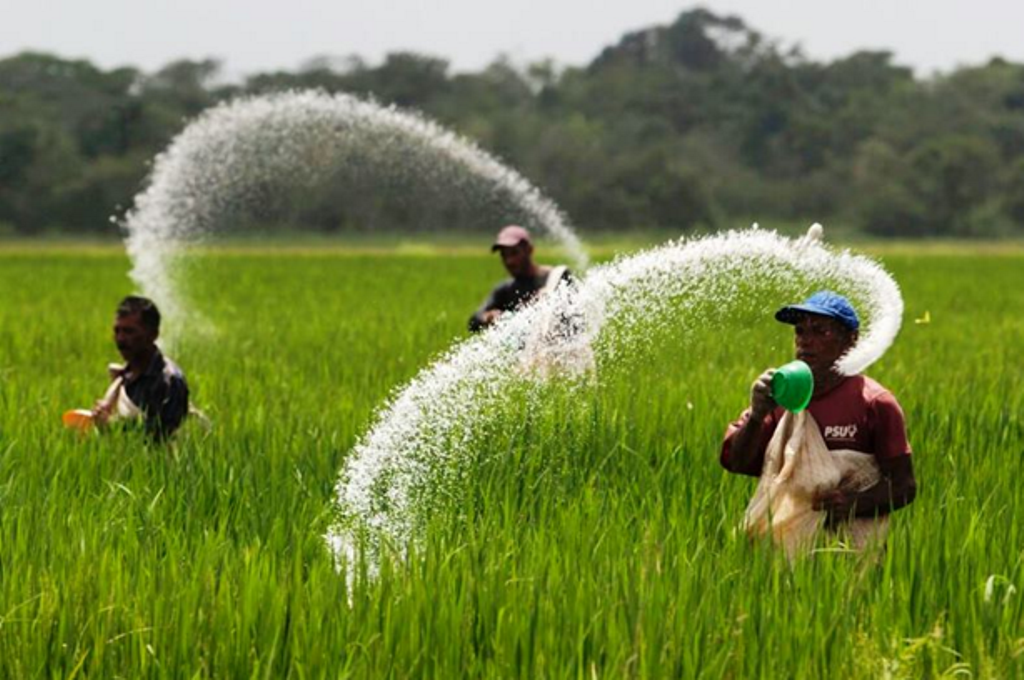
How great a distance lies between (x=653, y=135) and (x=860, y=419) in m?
84.6

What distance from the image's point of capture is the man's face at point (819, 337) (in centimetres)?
428

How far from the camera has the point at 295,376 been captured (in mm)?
10711

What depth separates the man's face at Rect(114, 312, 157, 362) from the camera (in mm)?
6266

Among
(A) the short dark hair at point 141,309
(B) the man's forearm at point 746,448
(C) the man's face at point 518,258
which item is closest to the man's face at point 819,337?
(B) the man's forearm at point 746,448

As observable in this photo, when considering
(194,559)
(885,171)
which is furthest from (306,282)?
(885,171)

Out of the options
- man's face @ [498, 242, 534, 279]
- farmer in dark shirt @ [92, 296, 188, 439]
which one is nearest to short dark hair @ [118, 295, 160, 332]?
farmer in dark shirt @ [92, 296, 188, 439]

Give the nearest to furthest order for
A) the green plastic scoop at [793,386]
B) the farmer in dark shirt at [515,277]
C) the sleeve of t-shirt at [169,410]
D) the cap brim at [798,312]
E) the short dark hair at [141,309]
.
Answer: the green plastic scoop at [793,386], the cap brim at [798,312], the short dark hair at [141,309], the sleeve of t-shirt at [169,410], the farmer in dark shirt at [515,277]

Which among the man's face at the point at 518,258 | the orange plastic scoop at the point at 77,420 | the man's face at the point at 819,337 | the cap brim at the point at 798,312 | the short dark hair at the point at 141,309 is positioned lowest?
the orange plastic scoop at the point at 77,420

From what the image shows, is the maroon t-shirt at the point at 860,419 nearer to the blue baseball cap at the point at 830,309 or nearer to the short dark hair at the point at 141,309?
the blue baseball cap at the point at 830,309

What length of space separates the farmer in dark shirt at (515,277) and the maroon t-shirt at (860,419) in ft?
10.9

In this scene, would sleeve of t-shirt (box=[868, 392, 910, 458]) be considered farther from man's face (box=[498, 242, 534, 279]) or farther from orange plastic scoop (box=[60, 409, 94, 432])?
man's face (box=[498, 242, 534, 279])

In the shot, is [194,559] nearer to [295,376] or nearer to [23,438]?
[23,438]

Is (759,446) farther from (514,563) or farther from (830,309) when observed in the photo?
(514,563)

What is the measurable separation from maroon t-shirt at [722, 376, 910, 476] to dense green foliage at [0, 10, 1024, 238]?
4448 cm
